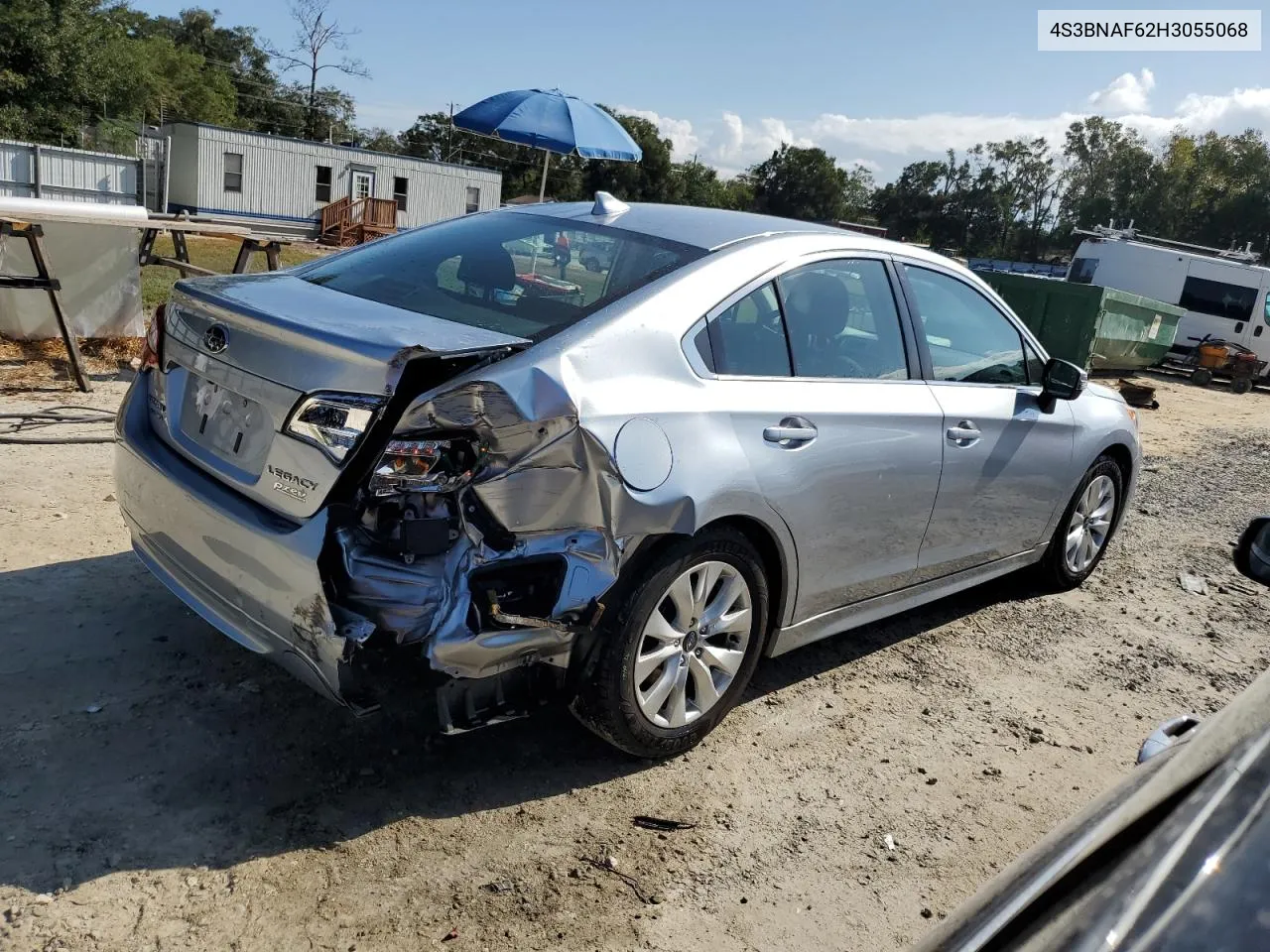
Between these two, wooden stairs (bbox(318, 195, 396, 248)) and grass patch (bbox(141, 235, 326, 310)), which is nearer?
grass patch (bbox(141, 235, 326, 310))

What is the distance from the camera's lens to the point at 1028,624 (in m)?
5.06

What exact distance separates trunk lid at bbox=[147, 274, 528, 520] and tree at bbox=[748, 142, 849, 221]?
75124 mm

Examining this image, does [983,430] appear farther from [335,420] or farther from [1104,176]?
[1104,176]

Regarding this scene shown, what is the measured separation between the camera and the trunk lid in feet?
8.85

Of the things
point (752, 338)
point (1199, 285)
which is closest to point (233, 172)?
point (1199, 285)

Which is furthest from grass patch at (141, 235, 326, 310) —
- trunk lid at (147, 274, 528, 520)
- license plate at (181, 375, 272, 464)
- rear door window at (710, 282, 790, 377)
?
rear door window at (710, 282, 790, 377)

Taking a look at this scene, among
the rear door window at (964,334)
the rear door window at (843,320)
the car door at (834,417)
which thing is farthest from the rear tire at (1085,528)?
the rear door window at (843,320)

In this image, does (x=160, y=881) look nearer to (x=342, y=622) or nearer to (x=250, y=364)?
(x=342, y=622)

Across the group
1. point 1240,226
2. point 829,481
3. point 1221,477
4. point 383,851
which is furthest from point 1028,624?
point 1240,226

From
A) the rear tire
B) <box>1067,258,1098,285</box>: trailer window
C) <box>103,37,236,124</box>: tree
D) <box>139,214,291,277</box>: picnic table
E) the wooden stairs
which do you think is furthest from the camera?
<box>103,37,236,124</box>: tree

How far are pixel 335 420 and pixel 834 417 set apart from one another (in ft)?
5.58

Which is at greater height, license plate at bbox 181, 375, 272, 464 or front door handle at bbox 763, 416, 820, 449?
front door handle at bbox 763, 416, 820, 449

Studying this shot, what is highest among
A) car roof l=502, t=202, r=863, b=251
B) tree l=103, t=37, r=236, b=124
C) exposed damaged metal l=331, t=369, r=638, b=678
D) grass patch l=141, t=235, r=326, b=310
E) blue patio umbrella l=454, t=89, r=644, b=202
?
tree l=103, t=37, r=236, b=124

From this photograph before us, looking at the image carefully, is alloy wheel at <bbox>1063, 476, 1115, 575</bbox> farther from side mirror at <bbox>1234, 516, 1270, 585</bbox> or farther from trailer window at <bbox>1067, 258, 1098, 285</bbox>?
trailer window at <bbox>1067, 258, 1098, 285</bbox>
